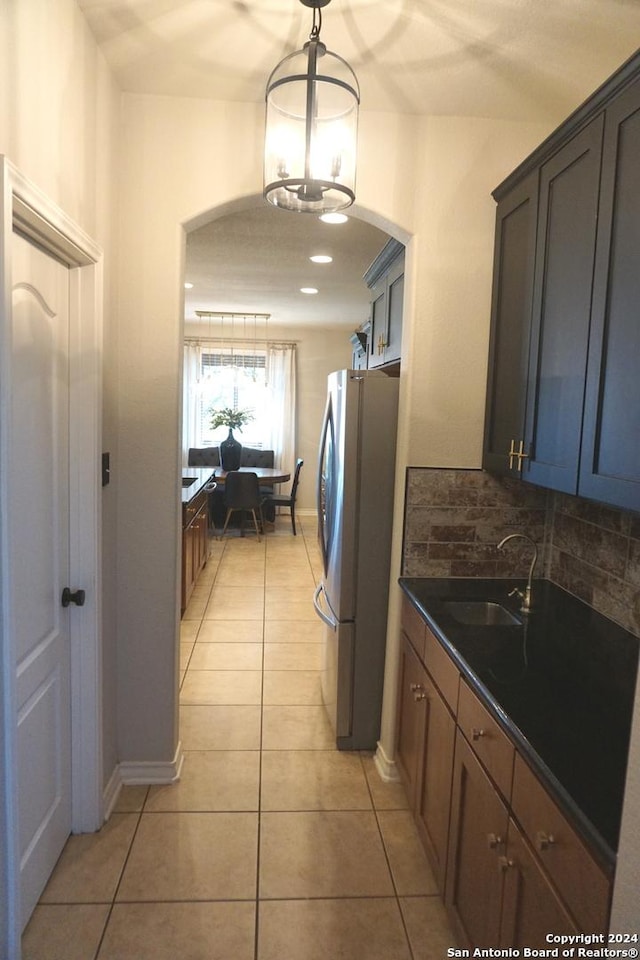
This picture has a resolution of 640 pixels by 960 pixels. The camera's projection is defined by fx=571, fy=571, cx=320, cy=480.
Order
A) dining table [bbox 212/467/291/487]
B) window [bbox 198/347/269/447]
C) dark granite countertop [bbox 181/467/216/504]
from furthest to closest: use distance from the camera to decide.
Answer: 1. window [bbox 198/347/269/447]
2. dining table [bbox 212/467/291/487]
3. dark granite countertop [bbox 181/467/216/504]

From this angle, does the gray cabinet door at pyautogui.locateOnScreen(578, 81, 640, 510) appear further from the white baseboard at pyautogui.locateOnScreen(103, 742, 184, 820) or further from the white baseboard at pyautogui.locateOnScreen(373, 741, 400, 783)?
the white baseboard at pyautogui.locateOnScreen(103, 742, 184, 820)

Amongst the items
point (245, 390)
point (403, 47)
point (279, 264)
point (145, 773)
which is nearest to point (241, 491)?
point (245, 390)

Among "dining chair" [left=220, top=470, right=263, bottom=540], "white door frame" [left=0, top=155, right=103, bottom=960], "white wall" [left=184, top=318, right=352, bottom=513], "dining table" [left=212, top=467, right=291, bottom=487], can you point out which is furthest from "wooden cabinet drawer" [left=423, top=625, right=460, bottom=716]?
"white wall" [left=184, top=318, right=352, bottom=513]

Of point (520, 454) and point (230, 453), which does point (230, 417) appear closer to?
point (230, 453)

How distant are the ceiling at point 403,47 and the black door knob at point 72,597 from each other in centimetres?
179

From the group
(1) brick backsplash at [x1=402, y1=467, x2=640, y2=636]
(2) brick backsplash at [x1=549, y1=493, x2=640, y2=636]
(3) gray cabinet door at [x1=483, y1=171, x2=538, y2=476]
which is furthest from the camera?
(1) brick backsplash at [x1=402, y1=467, x2=640, y2=636]

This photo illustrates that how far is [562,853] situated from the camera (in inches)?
41.4

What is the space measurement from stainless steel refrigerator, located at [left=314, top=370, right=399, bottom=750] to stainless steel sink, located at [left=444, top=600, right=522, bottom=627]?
0.47m

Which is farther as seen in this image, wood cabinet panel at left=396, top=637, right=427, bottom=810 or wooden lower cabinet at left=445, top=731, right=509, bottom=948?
A: wood cabinet panel at left=396, top=637, right=427, bottom=810

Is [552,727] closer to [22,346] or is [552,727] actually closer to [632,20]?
[22,346]

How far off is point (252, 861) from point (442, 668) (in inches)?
38.9

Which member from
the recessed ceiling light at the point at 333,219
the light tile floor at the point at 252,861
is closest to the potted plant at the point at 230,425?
the recessed ceiling light at the point at 333,219

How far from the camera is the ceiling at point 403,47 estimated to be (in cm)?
164

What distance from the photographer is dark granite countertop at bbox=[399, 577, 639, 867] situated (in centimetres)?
106
